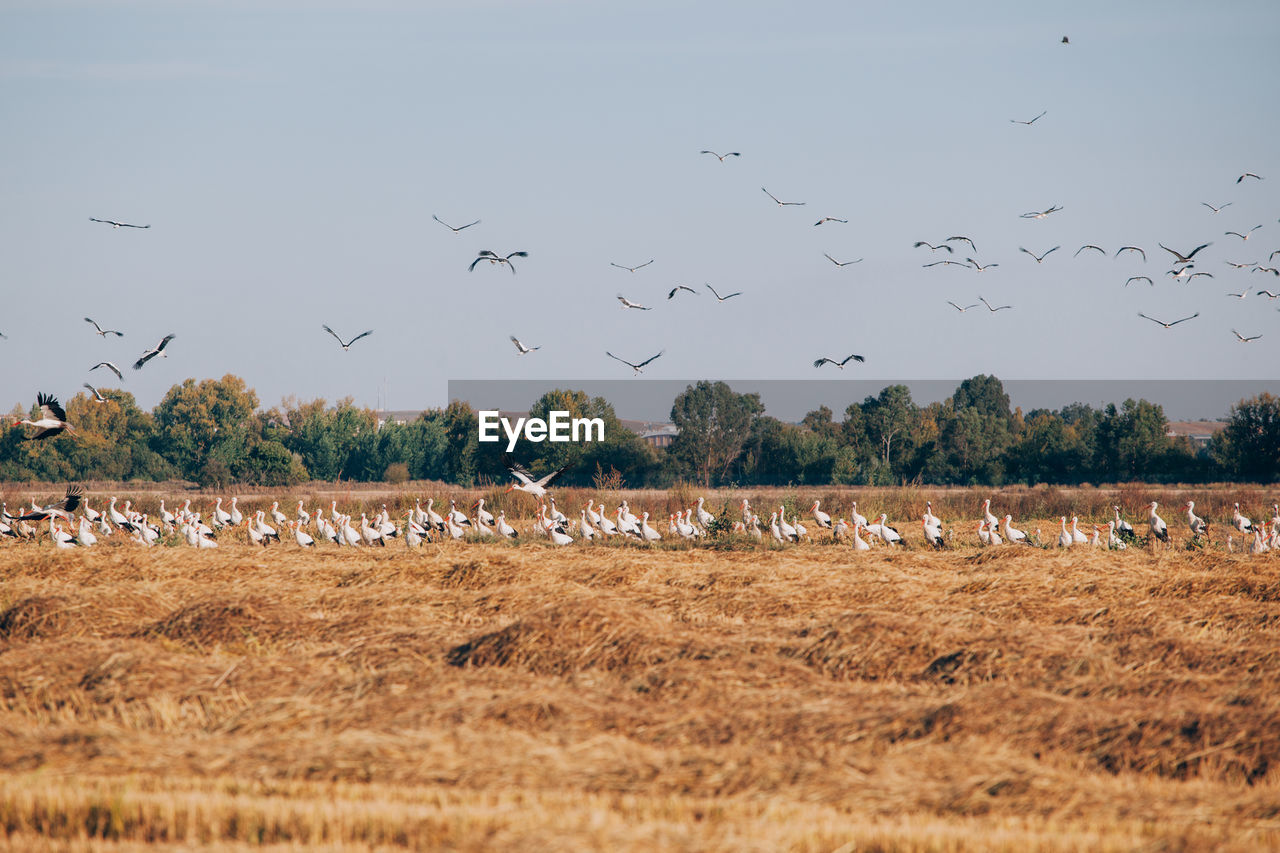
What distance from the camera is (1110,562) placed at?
18.2m

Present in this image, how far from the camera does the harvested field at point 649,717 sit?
7484mm

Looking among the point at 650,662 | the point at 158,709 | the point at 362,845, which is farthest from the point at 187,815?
the point at 650,662

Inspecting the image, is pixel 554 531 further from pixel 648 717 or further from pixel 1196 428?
pixel 1196 428

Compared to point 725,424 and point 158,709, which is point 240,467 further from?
point 158,709

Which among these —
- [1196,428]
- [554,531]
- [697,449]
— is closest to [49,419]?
[554,531]

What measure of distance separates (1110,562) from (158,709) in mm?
14058

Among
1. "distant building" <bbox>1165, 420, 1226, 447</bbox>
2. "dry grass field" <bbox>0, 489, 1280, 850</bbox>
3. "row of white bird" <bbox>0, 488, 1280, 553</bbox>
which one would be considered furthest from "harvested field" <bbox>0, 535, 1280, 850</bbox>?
"distant building" <bbox>1165, 420, 1226, 447</bbox>

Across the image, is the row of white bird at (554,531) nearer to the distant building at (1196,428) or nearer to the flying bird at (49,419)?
the flying bird at (49,419)

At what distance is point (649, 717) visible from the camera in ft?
31.4

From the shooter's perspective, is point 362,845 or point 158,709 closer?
point 362,845

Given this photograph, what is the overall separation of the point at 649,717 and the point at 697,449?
5903 cm

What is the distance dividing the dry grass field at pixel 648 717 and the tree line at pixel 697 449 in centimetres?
3991

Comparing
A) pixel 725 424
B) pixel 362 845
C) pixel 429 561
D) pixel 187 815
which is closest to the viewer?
pixel 362 845

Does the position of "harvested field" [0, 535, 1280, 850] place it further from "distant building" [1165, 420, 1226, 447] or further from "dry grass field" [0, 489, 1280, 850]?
"distant building" [1165, 420, 1226, 447]
